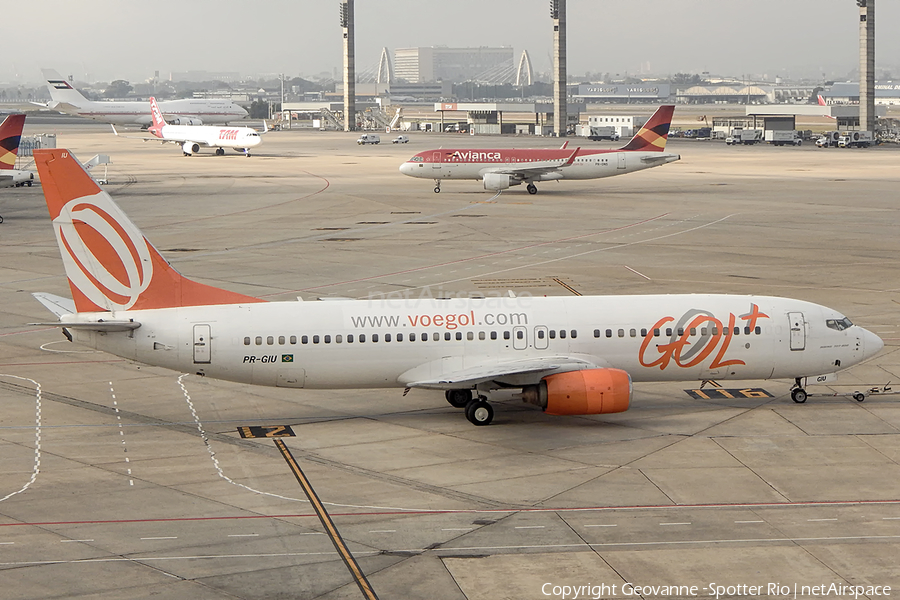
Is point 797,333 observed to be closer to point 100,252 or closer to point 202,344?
point 202,344

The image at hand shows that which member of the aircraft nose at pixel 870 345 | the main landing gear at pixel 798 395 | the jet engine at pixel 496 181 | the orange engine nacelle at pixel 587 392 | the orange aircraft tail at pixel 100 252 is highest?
the jet engine at pixel 496 181

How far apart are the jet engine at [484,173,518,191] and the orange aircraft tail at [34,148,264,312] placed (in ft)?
250

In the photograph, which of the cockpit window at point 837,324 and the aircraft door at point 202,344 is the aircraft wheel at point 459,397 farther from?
the cockpit window at point 837,324

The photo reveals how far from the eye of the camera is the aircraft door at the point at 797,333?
36.2m

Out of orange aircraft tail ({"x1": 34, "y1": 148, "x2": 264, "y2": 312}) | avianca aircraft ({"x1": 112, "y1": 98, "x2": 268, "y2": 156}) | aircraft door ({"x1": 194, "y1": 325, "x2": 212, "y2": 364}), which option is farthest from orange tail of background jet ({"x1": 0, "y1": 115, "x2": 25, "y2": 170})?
avianca aircraft ({"x1": 112, "y1": 98, "x2": 268, "y2": 156})

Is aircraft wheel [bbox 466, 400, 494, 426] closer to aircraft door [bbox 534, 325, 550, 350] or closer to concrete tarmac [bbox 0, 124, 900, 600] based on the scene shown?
concrete tarmac [bbox 0, 124, 900, 600]

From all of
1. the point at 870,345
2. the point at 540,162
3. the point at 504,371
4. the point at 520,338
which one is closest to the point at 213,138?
the point at 540,162

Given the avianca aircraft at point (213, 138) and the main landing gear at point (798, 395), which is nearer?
the main landing gear at point (798, 395)

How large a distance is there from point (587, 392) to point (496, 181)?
3054 inches

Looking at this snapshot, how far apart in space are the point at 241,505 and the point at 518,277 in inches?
1492

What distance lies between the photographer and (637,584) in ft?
74.0

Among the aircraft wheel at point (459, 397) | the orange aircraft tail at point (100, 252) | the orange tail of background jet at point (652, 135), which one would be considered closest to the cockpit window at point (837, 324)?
the aircraft wheel at point (459, 397)

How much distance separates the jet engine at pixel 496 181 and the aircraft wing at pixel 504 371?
74.9 m

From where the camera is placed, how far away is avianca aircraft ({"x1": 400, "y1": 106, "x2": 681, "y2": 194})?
361 ft
